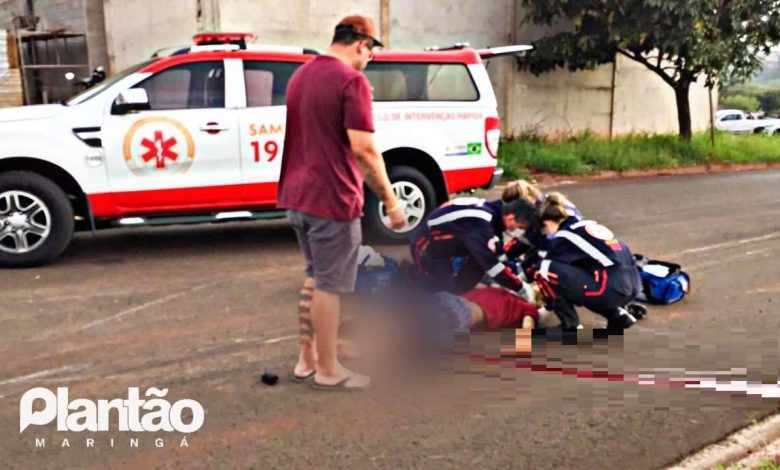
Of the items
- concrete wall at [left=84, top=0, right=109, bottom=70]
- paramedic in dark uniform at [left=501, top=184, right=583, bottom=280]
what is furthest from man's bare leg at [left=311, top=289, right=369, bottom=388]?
concrete wall at [left=84, top=0, right=109, bottom=70]

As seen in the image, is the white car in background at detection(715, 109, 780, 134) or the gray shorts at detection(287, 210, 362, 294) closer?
the gray shorts at detection(287, 210, 362, 294)

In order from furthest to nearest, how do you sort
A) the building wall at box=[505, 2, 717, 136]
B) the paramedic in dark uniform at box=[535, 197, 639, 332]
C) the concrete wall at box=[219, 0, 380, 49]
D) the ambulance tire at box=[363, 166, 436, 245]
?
the building wall at box=[505, 2, 717, 136] < the concrete wall at box=[219, 0, 380, 49] < the ambulance tire at box=[363, 166, 436, 245] < the paramedic in dark uniform at box=[535, 197, 639, 332]

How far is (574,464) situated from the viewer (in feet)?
10.4

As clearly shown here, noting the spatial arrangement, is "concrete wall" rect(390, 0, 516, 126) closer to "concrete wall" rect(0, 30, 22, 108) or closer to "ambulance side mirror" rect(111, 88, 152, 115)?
"concrete wall" rect(0, 30, 22, 108)

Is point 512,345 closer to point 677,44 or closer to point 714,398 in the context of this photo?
point 714,398

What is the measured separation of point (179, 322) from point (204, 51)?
285cm

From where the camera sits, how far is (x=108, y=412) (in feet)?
11.8

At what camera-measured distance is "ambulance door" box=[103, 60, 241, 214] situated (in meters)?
6.30

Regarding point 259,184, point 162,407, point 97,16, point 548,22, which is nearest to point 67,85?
point 97,16

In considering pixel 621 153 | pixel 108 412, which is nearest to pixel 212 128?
pixel 108 412

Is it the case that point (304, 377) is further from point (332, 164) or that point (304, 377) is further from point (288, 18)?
point (288, 18)

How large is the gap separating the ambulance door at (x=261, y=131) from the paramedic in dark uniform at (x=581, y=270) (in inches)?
116

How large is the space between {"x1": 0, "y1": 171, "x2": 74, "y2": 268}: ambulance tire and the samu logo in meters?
2.68

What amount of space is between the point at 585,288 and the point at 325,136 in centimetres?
196
